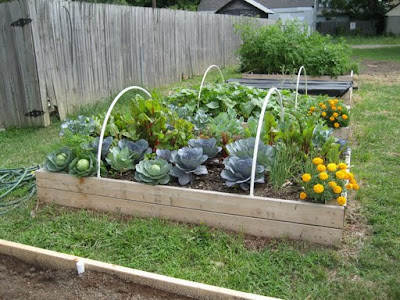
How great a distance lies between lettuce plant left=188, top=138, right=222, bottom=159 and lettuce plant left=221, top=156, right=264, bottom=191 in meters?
0.40

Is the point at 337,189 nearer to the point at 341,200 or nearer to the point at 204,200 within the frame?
the point at 341,200


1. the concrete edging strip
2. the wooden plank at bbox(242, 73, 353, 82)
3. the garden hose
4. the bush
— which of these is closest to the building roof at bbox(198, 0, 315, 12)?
the bush

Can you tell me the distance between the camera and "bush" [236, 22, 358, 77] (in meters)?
8.57

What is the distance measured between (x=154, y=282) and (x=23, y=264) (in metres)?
0.94

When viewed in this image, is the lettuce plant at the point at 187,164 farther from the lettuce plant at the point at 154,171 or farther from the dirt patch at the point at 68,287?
the dirt patch at the point at 68,287

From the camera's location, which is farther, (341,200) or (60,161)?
(60,161)

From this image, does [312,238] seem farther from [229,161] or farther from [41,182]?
[41,182]

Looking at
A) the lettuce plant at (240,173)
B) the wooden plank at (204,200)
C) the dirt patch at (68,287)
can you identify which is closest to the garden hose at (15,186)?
the wooden plank at (204,200)

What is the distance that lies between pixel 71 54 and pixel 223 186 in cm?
449

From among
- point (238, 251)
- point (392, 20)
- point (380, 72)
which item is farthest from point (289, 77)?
point (392, 20)

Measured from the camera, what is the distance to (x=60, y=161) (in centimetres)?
325

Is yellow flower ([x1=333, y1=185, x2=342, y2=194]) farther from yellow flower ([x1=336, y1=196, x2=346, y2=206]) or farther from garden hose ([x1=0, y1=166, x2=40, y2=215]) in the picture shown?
garden hose ([x1=0, y1=166, x2=40, y2=215])

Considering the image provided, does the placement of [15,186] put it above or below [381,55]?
below

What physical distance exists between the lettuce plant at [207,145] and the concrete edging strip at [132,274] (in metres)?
1.34
